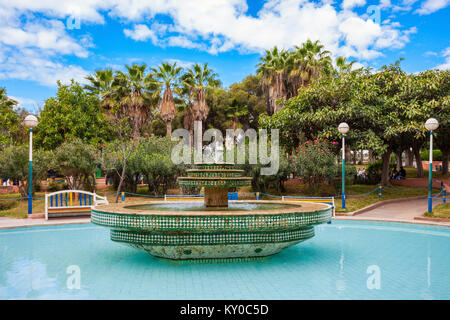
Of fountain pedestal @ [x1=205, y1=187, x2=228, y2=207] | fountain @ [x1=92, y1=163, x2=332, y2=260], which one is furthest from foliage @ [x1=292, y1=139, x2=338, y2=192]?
fountain @ [x1=92, y1=163, x2=332, y2=260]

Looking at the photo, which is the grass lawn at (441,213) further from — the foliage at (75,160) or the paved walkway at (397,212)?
the foliage at (75,160)

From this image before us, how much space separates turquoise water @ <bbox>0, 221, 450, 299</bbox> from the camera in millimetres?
4836

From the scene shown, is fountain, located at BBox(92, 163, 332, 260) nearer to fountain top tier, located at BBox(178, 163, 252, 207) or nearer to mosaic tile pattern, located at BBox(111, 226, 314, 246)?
mosaic tile pattern, located at BBox(111, 226, 314, 246)

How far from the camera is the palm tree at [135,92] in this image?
2758 centimetres

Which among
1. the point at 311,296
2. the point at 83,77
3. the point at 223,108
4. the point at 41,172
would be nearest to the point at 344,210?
the point at 311,296

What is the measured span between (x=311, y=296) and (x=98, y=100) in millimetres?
24535

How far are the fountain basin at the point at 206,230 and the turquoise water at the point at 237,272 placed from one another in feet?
0.93

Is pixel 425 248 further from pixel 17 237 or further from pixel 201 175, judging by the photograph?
pixel 17 237

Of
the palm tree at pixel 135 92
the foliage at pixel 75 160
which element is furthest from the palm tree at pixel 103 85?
the foliage at pixel 75 160

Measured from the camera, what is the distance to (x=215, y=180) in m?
6.96

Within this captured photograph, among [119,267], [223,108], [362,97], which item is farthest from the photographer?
[223,108]

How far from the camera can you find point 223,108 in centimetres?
3741

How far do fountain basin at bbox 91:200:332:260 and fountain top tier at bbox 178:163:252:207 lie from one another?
1.02 meters

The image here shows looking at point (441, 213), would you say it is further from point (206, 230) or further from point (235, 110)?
point (235, 110)
